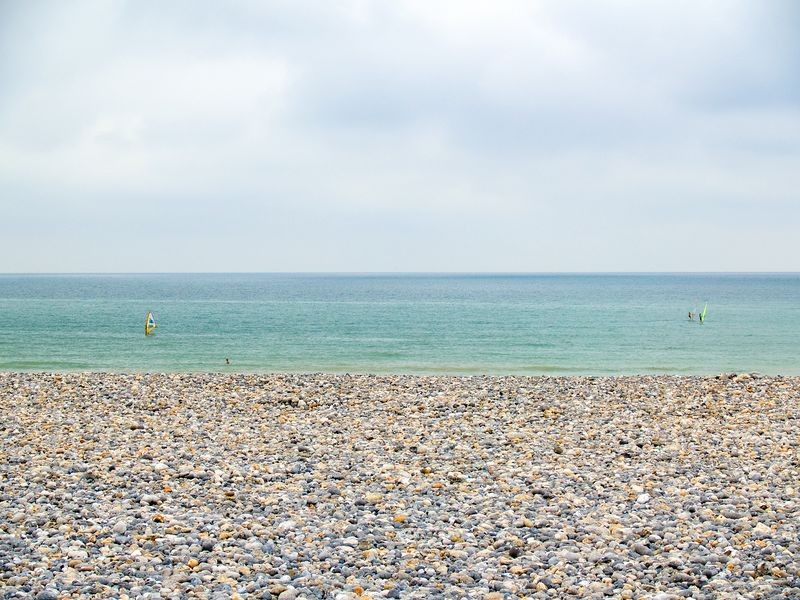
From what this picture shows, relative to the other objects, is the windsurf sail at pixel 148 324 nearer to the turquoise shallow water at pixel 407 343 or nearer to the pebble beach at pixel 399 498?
the turquoise shallow water at pixel 407 343

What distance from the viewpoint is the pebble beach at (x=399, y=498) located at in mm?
7109

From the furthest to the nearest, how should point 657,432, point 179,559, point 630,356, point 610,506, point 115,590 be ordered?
point 630,356, point 657,432, point 610,506, point 179,559, point 115,590

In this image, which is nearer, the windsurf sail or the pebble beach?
the pebble beach

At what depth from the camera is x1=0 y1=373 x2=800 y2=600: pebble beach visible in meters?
7.11

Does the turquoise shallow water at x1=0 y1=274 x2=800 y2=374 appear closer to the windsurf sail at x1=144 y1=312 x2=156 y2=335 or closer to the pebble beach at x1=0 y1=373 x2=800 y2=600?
the windsurf sail at x1=144 y1=312 x2=156 y2=335

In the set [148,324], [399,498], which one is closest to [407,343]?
[148,324]

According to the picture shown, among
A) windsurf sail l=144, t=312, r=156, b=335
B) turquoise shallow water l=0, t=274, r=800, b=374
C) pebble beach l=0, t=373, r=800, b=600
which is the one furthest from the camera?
windsurf sail l=144, t=312, r=156, b=335

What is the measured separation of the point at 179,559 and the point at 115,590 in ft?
2.72

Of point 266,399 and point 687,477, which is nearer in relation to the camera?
point 687,477

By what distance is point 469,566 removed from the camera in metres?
7.49

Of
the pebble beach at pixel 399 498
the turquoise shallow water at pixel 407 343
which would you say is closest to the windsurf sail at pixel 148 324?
Answer: the turquoise shallow water at pixel 407 343

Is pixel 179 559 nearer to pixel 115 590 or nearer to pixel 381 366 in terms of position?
pixel 115 590

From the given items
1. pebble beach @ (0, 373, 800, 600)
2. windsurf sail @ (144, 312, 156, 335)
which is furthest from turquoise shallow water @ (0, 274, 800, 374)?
pebble beach @ (0, 373, 800, 600)

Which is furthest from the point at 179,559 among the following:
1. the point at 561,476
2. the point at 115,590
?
the point at 561,476
